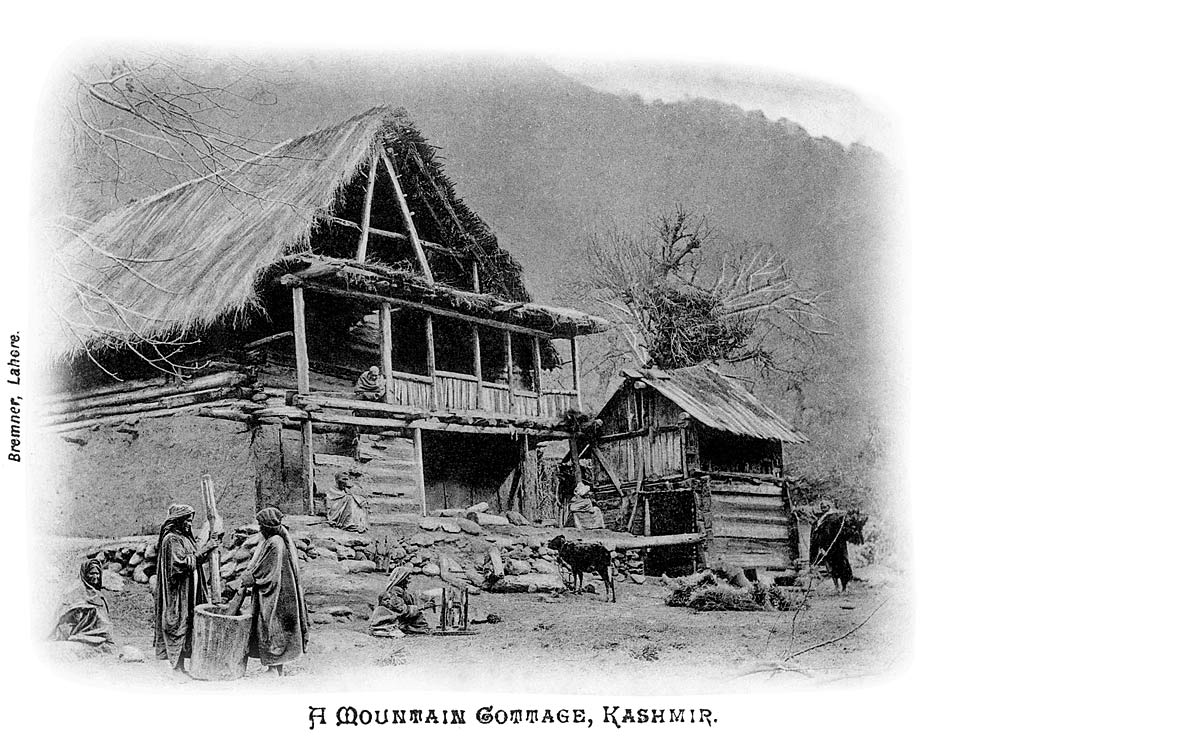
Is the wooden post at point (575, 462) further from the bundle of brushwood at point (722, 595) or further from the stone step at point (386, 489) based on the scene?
the stone step at point (386, 489)

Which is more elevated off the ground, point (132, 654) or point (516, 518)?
point (516, 518)

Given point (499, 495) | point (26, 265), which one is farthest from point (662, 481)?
point (26, 265)

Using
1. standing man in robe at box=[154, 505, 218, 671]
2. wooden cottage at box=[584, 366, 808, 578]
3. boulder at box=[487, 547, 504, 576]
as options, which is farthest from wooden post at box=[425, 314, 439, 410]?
standing man in robe at box=[154, 505, 218, 671]

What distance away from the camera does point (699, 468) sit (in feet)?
28.0

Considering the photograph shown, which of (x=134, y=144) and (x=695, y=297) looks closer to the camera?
(x=134, y=144)

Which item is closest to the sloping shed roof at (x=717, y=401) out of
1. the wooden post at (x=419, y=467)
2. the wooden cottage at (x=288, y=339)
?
the wooden cottage at (x=288, y=339)

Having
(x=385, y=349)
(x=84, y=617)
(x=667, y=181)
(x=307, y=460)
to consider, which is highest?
(x=667, y=181)

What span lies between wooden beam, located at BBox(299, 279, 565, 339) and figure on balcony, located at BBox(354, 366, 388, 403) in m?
0.56

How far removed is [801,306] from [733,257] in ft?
2.31

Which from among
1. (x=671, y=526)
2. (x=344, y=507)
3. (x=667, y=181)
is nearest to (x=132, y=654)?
(x=344, y=507)

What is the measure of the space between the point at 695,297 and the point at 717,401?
0.90m

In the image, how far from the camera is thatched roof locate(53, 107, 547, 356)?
24.4 ft

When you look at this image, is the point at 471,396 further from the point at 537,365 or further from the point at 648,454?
the point at 648,454

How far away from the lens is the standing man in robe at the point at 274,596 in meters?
7.12
